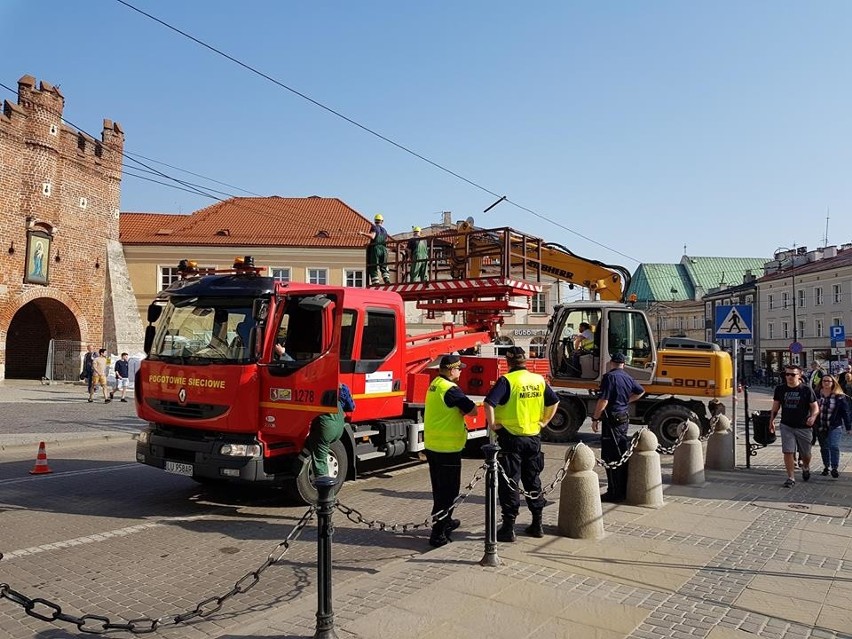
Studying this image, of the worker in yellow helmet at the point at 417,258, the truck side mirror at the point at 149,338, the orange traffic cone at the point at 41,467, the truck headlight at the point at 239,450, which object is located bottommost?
the orange traffic cone at the point at 41,467

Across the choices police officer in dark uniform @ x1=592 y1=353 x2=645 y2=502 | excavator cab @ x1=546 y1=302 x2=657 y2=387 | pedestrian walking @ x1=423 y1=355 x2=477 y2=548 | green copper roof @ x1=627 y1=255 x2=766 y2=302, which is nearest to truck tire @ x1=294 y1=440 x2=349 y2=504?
pedestrian walking @ x1=423 y1=355 x2=477 y2=548

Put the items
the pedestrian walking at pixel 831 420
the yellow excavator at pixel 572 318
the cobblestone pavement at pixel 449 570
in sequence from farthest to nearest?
the yellow excavator at pixel 572 318, the pedestrian walking at pixel 831 420, the cobblestone pavement at pixel 449 570

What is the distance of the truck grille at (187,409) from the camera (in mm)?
7820

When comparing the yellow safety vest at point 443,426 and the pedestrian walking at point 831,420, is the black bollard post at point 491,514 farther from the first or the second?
the pedestrian walking at point 831,420

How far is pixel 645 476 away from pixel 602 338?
6.30 m

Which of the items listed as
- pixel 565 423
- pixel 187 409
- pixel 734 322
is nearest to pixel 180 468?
pixel 187 409

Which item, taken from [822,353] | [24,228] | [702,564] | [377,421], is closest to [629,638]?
[702,564]

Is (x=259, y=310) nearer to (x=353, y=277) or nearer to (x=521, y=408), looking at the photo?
(x=521, y=408)

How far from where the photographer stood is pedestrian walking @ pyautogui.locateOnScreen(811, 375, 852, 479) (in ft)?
33.9

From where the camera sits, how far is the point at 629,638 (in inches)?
167

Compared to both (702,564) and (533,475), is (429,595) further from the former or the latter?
(702,564)

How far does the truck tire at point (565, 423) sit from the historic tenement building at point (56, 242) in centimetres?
2257

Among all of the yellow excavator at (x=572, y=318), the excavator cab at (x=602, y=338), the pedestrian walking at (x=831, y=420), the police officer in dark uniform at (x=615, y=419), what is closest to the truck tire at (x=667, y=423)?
the yellow excavator at (x=572, y=318)

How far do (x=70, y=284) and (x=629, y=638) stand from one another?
3116 centimetres
